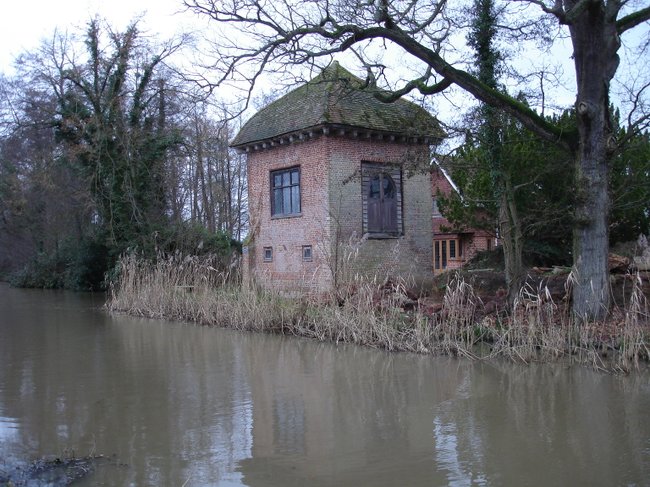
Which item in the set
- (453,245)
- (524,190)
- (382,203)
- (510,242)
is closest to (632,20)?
(510,242)

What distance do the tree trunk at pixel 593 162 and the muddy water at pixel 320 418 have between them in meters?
2.41

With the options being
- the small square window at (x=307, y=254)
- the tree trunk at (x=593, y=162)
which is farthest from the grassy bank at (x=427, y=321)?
the small square window at (x=307, y=254)

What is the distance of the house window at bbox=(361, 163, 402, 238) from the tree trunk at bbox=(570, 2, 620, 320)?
762 centimetres

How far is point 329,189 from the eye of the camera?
1859cm

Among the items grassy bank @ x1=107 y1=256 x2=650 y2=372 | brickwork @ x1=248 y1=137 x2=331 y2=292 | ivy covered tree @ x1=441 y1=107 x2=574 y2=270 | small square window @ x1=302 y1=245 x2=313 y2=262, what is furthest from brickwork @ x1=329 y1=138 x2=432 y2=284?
grassy bank @ x1=107 y1=256 x2=650 y2=372

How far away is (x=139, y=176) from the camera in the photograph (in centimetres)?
2734

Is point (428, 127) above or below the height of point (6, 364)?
above

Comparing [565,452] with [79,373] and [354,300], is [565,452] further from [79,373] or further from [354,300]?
[79,373]

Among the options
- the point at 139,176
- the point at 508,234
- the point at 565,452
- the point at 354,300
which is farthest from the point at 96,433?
the point at 139,176

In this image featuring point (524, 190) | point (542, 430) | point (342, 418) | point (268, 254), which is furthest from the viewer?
point (268, 254)

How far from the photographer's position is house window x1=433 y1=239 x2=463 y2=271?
91.4ft

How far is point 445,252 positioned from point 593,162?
54.9ft

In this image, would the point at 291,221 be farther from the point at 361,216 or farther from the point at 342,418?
the point at 342,418

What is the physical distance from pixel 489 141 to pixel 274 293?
5865 mm
